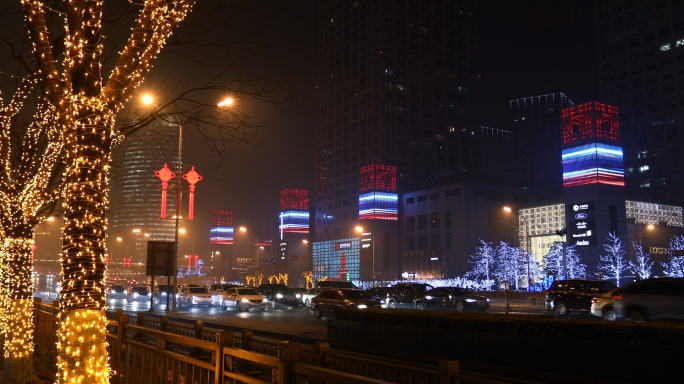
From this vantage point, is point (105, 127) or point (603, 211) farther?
point (603, 211)

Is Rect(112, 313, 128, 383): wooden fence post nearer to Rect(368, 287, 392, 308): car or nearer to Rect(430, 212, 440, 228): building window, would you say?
Rect(368, 287, 392, 308): car

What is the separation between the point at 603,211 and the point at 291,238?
106272 mm

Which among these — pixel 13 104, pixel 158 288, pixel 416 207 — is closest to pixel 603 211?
pixel 416 207

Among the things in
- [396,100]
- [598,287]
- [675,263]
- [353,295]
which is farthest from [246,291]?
[396,100]

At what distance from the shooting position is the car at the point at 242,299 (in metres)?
40.3

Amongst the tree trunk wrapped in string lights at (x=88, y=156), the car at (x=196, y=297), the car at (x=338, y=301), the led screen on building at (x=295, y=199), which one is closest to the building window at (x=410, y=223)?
the led screen on building at (x=295, y=199)

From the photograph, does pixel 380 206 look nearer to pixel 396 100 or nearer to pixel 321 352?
pixel 396 100

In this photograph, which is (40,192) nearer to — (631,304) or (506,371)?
(506,371)

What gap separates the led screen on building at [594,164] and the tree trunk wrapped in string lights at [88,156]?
8861cm

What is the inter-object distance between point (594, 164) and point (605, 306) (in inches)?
2757

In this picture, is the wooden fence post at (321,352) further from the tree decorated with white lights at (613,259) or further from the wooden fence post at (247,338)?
the tree decorated with white lights at (613,259)

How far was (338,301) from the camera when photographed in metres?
32.5

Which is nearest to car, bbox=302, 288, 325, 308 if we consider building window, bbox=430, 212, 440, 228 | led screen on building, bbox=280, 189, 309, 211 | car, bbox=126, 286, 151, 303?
car, bbox=126, 286, 151, 303

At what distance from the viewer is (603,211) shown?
86.6 metres
